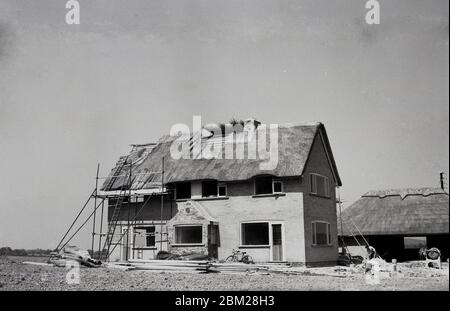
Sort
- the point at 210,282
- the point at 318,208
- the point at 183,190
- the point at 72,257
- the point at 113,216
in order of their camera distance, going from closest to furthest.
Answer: the point at 210,282 → the point at 72,257 → the point at 318,208 → the point at 183,190 → the point at 113,216

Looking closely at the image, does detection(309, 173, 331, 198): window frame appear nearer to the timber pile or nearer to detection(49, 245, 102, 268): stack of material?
the timber pile

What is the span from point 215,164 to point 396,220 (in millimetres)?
14183

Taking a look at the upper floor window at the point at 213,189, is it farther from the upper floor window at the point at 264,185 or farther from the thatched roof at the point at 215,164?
the upper floor window at the point at 264,185

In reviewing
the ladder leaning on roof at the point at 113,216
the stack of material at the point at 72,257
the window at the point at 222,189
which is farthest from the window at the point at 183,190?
the stack of material at the point at 72,257

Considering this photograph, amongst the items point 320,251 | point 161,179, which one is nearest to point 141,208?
point 161,179

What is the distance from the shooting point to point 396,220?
35.4 m

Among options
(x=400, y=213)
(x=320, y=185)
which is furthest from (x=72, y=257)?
(x=400, y=213)

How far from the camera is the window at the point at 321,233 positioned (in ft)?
95.0

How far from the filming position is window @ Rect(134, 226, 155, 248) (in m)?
31.8

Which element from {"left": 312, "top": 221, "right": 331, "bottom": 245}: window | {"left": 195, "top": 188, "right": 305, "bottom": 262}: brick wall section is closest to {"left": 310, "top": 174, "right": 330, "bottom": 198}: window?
{"left": 312, "top": 221, "right": 331, "bottom": 245}: window

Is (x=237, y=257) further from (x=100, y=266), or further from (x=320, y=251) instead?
(x=100, y=266)

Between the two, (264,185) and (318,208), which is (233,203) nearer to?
(264,185)
